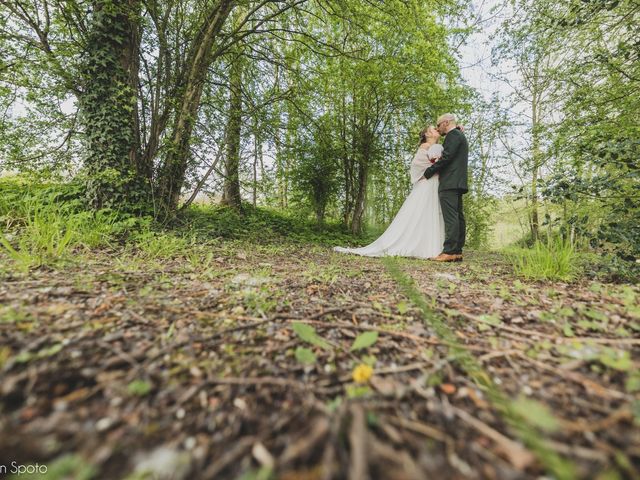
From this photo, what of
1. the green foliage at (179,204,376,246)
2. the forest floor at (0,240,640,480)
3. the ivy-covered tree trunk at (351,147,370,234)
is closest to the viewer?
the forest floor at (0,240,640,480)

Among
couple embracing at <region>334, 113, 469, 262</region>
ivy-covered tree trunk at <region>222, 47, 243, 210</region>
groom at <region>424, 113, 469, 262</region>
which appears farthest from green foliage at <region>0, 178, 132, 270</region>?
groom at <region>424, 113, 469, 262</region>

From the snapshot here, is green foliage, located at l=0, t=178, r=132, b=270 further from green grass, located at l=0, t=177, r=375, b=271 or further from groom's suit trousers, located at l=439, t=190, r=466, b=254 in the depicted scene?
groom's suit trousers, located at l=439, t=190, r=466, b=254

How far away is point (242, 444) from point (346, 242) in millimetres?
7263

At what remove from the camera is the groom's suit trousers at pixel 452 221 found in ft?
13.8

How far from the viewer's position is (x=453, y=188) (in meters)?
4.29

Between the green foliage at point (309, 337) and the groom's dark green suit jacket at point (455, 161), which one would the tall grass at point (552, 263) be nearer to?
the groom's dark green suit jacket at point (455, 161)

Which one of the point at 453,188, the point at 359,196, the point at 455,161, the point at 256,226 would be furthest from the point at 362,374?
the point at 359,196

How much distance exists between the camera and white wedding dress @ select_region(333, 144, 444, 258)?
16.2 ft

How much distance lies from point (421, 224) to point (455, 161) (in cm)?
126

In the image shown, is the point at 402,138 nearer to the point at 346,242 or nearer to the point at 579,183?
the point at 346,242

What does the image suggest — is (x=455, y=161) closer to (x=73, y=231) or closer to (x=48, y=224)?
(x=73, y=231)

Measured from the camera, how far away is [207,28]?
4004 mm

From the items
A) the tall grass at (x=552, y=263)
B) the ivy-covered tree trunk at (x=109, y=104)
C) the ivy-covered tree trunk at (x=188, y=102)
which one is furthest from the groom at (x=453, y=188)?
the ivy-covered tree trunk at (x=109, y=104)

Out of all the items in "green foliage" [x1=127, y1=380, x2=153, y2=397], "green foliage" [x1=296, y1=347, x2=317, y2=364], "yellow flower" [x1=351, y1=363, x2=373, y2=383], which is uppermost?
"green foliage" [x1=296, y1=347, x2=317, y2=364]
